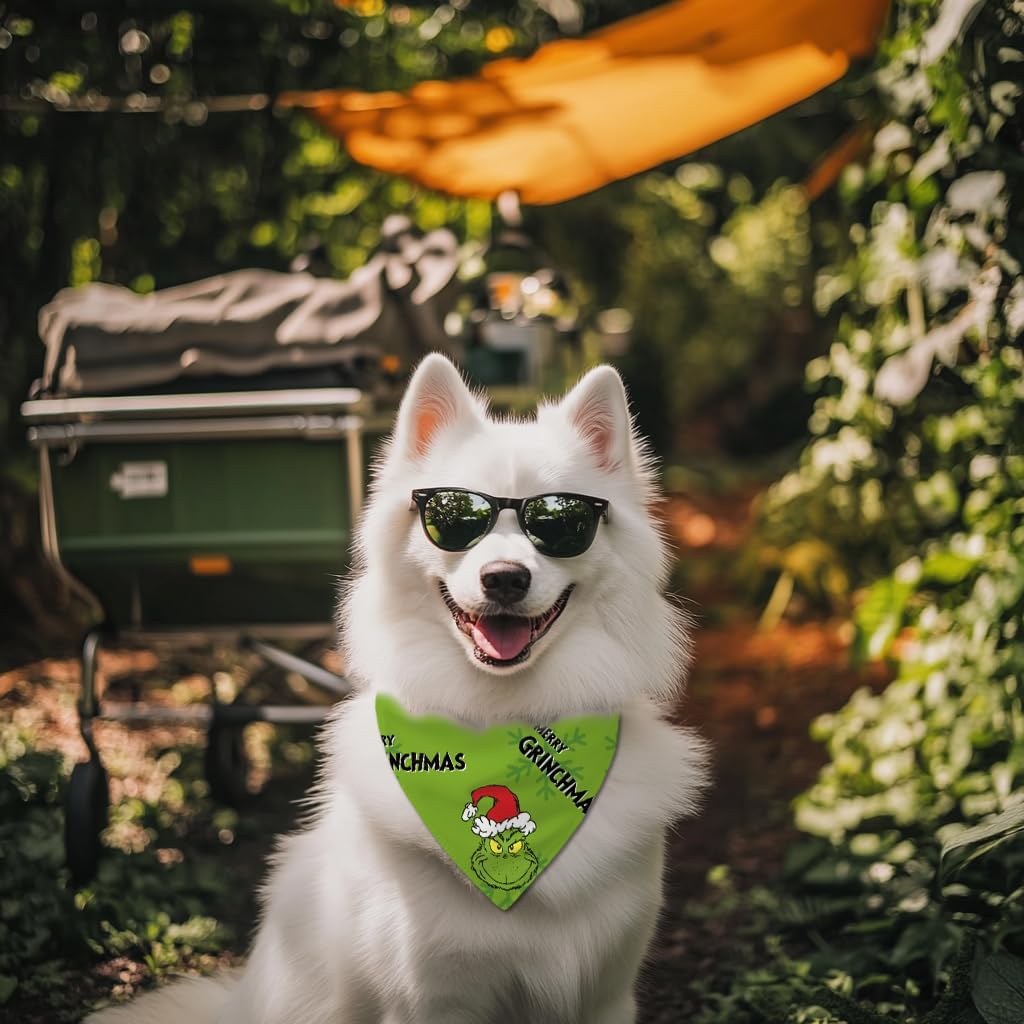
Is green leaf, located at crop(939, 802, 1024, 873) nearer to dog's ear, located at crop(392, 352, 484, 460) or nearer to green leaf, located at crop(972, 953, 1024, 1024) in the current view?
green leaf, located at crop(972, 953, 1024, 1024)

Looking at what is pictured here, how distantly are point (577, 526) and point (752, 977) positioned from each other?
167cm

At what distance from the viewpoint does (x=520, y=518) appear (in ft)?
6.85

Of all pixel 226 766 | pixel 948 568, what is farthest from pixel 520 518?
pixel 226 766

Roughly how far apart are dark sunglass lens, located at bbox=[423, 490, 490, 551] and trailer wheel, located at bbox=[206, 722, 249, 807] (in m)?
2.39

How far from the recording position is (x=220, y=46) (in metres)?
5.49

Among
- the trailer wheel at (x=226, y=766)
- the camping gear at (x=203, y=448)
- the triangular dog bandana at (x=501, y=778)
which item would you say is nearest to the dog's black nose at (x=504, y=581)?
the triangular dog bandana at (x=501, y=778)

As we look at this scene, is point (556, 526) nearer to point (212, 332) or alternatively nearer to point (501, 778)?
point (501, 778)

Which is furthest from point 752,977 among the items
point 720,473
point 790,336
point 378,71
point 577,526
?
point 790,336

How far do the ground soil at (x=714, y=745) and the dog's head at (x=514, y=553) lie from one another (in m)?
1.01

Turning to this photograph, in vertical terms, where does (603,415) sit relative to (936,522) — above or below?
above

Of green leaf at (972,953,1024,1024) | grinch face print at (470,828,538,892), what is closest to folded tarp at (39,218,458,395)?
grinch face print at (470,828,538,892)

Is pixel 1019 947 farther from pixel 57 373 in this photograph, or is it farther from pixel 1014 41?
pixel 57 373

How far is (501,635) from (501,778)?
32 cm

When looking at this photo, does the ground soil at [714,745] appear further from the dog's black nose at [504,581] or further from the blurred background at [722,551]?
the dog's black nose at [504,581]
